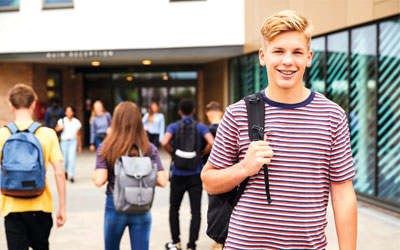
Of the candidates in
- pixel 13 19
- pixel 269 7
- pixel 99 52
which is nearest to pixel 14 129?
pixel 269 7

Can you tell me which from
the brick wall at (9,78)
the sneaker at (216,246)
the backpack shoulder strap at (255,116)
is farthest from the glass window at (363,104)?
the brick wall at (9,78)

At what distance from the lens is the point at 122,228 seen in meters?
4.02

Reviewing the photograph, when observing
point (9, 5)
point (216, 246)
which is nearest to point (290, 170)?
point (216, 246)

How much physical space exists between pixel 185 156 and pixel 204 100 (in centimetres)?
1570

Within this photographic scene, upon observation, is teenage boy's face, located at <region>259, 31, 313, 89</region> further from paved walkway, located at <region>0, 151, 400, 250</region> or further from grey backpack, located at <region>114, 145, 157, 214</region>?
paved walkway, located at <region>0, 151, 400, 250</region>

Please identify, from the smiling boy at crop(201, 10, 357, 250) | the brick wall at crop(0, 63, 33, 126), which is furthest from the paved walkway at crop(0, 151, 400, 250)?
the brick wall at crop(0, 63, 33, 126)

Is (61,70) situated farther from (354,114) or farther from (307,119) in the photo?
(307,119)

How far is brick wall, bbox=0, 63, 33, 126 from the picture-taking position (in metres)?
19.6

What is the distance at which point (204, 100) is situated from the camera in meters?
21.5

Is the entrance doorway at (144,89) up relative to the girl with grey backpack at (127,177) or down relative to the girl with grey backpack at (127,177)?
up

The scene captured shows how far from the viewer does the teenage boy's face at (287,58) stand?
1983mm

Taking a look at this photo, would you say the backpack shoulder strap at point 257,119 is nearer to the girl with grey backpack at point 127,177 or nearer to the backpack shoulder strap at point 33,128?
the girl with grey backpack at point 127,177

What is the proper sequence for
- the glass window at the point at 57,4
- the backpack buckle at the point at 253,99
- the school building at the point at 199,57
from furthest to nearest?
the glass window at the point at 57,4
the school building at the point at 199,57
the backpack buckle at the point at 253,99

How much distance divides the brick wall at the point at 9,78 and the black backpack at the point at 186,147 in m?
15.4
